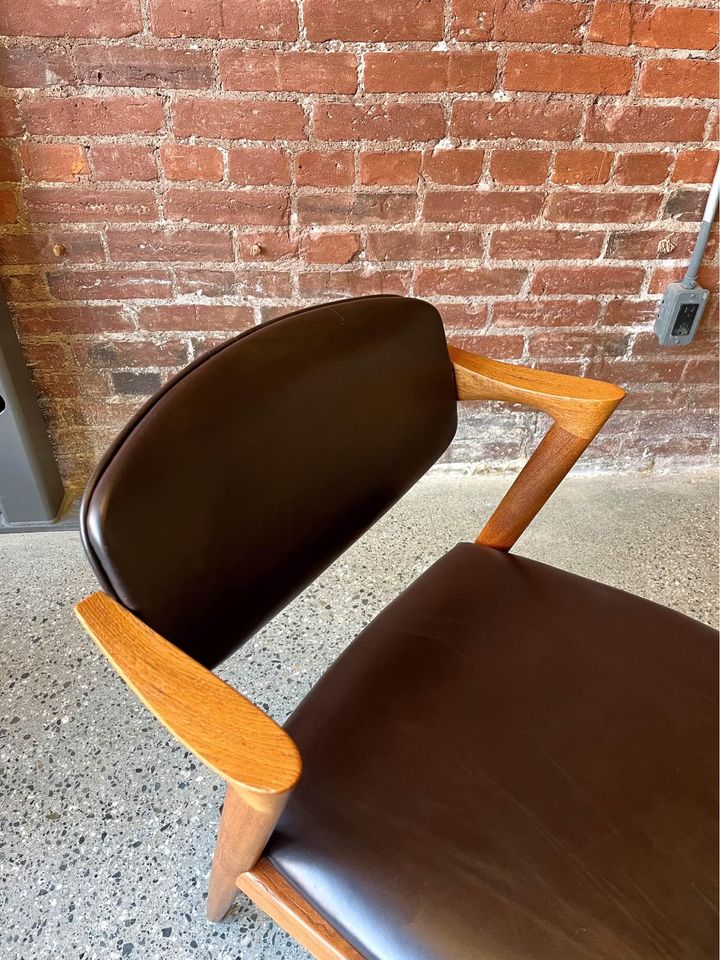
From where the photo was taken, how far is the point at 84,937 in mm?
862

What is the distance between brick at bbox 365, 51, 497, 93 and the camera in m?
1.12

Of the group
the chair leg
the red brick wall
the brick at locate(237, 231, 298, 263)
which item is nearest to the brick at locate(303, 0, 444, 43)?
the red brick wall

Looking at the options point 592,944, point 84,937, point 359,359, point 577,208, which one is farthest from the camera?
point 577,208

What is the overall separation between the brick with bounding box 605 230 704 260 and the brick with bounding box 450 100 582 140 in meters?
0.25

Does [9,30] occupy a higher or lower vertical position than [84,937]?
higher

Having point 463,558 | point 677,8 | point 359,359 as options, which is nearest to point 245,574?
point 359,359

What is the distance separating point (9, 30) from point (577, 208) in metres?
1.07

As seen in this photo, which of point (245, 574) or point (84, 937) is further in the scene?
point (84, 937)

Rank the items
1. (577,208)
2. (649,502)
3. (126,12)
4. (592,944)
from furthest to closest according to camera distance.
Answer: (649,502) < (577,208) < (126,12) < (592,944)

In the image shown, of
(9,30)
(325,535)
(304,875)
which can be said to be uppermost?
(9,30)

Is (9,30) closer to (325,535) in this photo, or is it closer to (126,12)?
(126,12)

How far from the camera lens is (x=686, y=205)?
1316 mm

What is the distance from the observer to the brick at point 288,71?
1.10m

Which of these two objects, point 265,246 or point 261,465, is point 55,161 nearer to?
point 265,246
